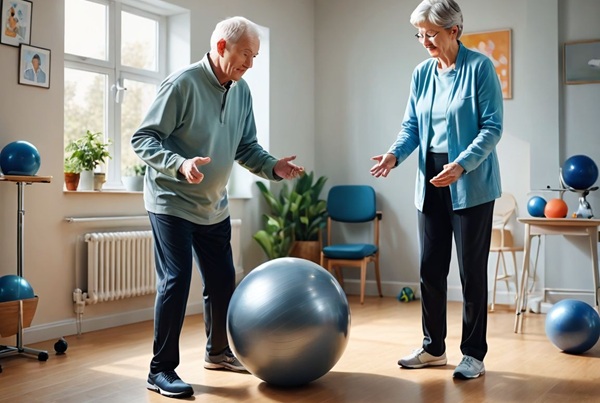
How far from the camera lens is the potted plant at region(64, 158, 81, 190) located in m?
4.44

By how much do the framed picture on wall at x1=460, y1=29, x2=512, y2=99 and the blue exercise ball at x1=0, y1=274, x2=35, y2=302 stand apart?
13.1 ft

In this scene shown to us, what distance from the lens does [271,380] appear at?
294cm

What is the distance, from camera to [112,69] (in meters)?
5.09

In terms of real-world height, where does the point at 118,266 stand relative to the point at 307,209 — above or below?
below

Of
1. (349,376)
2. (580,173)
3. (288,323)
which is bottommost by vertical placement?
(349,376)

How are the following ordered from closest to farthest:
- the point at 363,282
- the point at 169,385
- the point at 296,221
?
the point at 169,385, the point at 363,282, the point at 296,221

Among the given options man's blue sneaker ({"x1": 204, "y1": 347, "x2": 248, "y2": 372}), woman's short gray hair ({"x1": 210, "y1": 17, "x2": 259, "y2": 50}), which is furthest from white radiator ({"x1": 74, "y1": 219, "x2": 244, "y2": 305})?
woman's short gray hair ({"x1": 210, "y1": 17, "x2": 259, "y2": 50})

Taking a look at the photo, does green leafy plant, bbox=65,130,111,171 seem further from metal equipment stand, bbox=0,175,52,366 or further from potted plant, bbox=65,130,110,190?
metal equipment stand, bbox=0,175,52,366

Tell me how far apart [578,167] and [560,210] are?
16.3 inches

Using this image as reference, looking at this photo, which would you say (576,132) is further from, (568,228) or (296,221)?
(296,221)

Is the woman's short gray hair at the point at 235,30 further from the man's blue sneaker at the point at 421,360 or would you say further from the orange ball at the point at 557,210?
the orange ball at the point at 557,210

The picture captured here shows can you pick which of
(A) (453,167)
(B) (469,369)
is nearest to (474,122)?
(A) (453,167)

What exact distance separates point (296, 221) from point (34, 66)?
8.88ft

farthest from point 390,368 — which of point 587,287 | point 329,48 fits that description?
point 329,48
